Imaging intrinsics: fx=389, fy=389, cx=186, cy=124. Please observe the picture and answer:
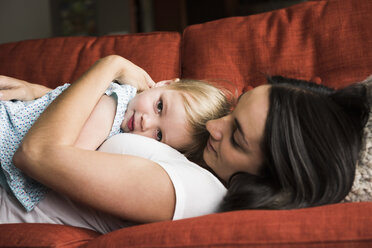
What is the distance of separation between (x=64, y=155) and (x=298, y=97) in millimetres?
558

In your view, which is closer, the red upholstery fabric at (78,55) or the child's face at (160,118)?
the child's face at (160,118)

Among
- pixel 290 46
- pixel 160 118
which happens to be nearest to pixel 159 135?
pixel 160 118

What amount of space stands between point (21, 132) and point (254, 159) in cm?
68

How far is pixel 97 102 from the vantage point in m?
1.11

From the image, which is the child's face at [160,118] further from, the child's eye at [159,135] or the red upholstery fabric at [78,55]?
the red upholstery fabric at [78,55]

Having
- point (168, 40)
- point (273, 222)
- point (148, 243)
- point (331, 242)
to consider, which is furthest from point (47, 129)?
point (168, 40)

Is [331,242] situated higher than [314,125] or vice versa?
[314,125]

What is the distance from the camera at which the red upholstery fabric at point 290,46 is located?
1479 millimetres

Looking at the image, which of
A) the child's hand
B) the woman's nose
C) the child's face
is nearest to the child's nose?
the child's face

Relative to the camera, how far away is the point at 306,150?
86 cm

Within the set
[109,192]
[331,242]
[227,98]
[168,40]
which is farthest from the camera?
[168,40]

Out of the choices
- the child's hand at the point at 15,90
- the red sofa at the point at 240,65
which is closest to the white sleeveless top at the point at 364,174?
the red sofa at the point at 240,65

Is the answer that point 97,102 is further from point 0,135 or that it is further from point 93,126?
point 0,135

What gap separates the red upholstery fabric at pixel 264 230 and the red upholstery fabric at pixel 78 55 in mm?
1011
